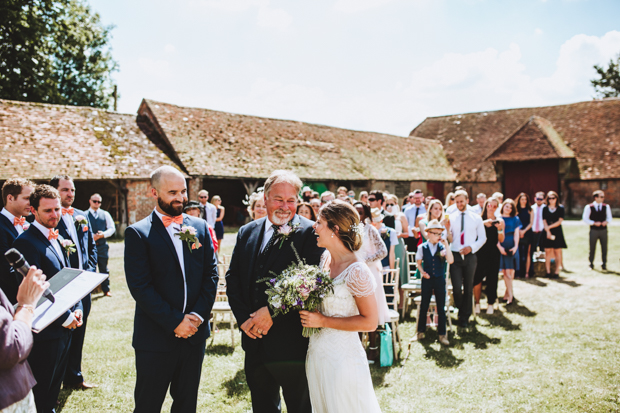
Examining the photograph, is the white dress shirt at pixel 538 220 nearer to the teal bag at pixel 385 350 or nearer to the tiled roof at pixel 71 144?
the teal bag at pixel 385 350

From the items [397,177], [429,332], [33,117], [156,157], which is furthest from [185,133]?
[429,332]

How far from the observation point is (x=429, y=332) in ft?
23.2

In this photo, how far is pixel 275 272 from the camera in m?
3.19

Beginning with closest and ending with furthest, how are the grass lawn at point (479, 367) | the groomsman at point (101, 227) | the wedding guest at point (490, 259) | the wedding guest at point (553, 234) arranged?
the grass lawn at point (479, 367) → the wedding guest at point (490, 259) → the groomsman at point (101, 227) → the wedding guest at point (553, 234)

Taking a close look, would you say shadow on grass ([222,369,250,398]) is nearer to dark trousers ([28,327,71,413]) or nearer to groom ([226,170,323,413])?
groom ([226,170,323,413])

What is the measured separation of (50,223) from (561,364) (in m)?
6.24

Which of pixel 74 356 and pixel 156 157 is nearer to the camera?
pixel 74 356

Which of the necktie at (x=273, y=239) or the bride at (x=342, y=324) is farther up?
the necktie at (x=273, y=239)

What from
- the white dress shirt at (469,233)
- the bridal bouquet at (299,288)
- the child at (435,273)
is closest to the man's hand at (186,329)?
the bridal bouquet at (299,288)

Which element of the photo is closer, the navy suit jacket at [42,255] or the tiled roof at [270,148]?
the navy suit jacket at [42,255]

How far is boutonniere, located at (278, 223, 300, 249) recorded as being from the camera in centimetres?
315

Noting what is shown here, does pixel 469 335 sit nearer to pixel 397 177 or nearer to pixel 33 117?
pixel 33 117

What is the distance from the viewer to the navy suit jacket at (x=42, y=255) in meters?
3.47

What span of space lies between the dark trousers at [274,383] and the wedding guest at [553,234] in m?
10.1
